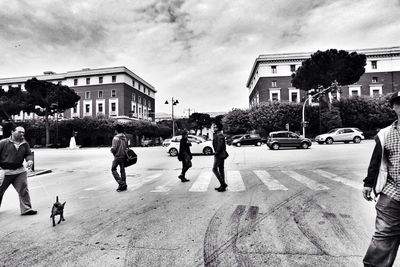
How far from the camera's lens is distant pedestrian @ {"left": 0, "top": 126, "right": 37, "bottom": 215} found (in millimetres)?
4922

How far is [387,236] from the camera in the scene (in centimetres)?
227

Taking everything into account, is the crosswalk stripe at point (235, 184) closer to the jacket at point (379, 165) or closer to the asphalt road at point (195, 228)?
the asphalt road at point (195, 228)

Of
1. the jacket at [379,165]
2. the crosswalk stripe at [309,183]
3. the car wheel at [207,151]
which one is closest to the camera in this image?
the jacket at [379,165]

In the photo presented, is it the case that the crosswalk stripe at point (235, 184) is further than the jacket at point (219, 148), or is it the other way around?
the crosswalk stripe at point (235, 184)

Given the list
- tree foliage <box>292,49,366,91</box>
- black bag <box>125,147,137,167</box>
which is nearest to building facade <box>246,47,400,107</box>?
tree foliage <box>292,49,366,91</box>

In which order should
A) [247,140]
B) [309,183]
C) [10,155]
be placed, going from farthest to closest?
[247,140], [309,183], [10,155]

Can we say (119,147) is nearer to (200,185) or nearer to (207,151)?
(200,185)

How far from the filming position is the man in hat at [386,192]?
2.27m

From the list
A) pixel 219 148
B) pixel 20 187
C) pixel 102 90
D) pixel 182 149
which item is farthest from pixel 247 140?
pixel 102 90

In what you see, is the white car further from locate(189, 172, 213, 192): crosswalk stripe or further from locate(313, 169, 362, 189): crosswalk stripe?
locate(313, 169, 362, 189): crosswalk stripe

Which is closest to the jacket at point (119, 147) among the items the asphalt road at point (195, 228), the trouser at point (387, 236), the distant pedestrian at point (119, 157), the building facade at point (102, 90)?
the distant pedestrian at point (119, 157)

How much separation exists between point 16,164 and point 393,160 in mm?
5962

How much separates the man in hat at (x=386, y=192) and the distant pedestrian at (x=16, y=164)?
17.7 feet

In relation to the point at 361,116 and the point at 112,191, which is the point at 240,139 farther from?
the point at 112,191
